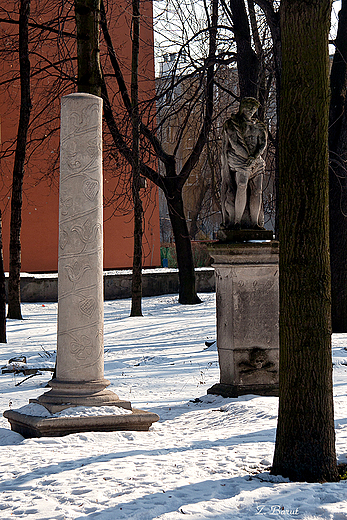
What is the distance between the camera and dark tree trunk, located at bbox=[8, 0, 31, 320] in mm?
12977

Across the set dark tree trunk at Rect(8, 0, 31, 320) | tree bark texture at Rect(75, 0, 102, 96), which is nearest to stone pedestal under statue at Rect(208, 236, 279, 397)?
tree bark texture at Rect(75, 0, 102, 96)

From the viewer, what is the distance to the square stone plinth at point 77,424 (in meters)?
5.70

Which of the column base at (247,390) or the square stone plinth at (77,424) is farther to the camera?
the column base at (247,390)

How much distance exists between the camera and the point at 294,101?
414 cm

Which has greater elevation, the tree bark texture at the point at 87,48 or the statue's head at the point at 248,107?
the tree bark texture at the point at 87,48

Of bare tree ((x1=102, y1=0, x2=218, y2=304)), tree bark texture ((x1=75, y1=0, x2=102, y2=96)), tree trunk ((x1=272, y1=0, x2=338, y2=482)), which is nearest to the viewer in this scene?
tree trunk ((x1=272, y1=0, x2=338, y2=482))

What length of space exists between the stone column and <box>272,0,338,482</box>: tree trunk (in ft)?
7.97

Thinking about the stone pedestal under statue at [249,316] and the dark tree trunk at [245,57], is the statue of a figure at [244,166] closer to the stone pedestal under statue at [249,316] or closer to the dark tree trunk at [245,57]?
the stone pedestal under statue at [249,316]

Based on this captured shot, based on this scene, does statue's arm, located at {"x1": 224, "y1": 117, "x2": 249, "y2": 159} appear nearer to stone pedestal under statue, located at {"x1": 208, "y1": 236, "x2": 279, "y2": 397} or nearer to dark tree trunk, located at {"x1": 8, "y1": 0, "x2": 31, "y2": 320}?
stone pedestal under statue, located at {"x1": 208, "y1": 236, "x2": 279, "y2": 397}

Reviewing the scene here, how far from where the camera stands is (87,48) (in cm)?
780

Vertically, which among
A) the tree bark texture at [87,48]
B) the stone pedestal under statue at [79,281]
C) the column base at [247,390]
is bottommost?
the column base at [247,390]

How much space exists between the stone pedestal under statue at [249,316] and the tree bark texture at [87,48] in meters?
2.41

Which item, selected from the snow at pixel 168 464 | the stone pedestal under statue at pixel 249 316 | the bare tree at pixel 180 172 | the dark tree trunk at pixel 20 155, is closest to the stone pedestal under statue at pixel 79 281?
the snow at pixel 168 464

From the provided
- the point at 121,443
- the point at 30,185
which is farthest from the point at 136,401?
the point at 30,185
